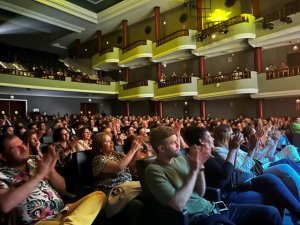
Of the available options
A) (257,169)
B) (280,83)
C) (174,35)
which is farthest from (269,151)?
(174,35)

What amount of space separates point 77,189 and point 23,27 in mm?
18346

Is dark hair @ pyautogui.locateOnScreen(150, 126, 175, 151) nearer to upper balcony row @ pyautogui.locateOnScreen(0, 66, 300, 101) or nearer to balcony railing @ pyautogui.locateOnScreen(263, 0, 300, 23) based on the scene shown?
upper balcony row @ pyautogui.locateOnScreen(0, 66, 300, 101)

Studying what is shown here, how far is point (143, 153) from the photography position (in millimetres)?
3361

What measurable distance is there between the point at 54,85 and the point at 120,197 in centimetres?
1478

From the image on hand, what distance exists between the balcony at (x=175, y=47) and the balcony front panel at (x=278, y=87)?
4.21 m

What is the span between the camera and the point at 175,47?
1528 centimetres

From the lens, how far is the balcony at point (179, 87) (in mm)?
15133

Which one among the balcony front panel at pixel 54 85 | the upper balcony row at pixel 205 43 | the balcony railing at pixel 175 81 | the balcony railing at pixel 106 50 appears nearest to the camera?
the upper balcony row at pixel 205 43

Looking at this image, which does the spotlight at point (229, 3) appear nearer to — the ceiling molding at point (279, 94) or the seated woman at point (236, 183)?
the ceiling molding at point (279, 94)

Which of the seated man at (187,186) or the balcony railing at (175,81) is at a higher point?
→ the balcony railing at (175,81)

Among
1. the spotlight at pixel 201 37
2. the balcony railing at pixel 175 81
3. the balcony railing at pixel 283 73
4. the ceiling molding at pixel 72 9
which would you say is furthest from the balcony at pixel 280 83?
the ceiling molding at pixel 72 9

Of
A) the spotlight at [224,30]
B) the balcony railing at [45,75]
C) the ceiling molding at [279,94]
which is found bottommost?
the ceiling molding at [279,94]

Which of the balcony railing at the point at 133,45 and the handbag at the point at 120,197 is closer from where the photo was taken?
the handbag at the point at 120,197

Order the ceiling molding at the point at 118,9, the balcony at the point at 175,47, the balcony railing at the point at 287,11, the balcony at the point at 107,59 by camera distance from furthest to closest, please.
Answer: the balcony at the point at 107,59
the ceiling molding at the point at 118,9
the balcony at the point at 175,47
the balcony railing at the point at 287,11
